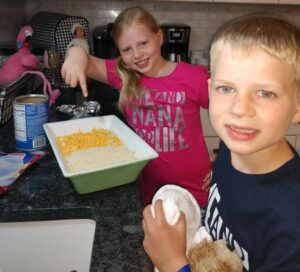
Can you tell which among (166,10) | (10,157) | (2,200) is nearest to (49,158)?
(10,157)

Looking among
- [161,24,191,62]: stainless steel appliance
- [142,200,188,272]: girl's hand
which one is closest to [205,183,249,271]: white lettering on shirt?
[142,200,188,272]: girl's hand

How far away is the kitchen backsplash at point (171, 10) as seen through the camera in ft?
7.36

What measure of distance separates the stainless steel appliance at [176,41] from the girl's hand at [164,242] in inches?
64.6

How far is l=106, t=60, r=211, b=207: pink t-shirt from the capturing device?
1.27 m

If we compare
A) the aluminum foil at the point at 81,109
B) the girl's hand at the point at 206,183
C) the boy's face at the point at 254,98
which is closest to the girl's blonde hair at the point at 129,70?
Result: the aluminum foil at the point at 81,109

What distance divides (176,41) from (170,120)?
104cm

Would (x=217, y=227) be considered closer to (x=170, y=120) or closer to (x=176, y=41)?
(x=170, y=120)

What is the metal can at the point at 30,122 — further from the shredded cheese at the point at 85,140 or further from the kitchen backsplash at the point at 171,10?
the kitchen backsplash at the point at 171,10

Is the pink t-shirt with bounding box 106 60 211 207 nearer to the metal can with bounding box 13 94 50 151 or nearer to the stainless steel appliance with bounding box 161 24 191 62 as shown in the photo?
the metal can with bounding box 13 94 50 151

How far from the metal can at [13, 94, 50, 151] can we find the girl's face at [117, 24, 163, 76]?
1.22ft

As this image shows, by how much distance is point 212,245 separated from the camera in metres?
0.66

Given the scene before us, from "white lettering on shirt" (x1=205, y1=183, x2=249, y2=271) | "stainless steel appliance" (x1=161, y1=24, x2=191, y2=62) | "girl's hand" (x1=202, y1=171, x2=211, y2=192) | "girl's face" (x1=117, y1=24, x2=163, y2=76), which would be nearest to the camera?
"white lettering on shirt" (x1=205, y1=183, x2=249, y2=271)

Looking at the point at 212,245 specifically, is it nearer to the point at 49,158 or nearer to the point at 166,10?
the point at 49,158

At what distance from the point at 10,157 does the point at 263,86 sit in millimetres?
704
